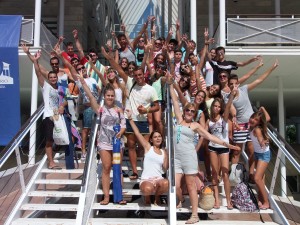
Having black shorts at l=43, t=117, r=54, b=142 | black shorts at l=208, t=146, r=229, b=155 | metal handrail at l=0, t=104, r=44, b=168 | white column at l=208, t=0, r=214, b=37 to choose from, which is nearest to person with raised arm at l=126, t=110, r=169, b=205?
black shorts at l=208, t=146, r=229, b=155

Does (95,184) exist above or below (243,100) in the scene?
below

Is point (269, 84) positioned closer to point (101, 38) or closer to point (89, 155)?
point (89, 155)

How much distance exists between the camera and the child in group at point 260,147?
5.50 m

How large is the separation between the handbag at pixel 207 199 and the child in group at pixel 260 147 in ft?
2.42

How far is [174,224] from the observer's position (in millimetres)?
4875

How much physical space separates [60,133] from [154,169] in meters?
1.74

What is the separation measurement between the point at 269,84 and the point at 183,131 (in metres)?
9.39

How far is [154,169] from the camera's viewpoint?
533 cm

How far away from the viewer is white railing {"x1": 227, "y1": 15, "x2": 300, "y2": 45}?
10195 millimetres

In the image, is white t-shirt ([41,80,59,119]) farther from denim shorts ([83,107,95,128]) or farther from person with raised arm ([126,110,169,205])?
person with raised arm ([126,110,169,205])

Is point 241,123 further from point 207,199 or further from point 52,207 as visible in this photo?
point 52,207

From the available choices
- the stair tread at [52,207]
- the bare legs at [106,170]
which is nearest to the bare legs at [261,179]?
the bare legs at [106,170]

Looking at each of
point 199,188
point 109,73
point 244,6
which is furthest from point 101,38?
point 199,188

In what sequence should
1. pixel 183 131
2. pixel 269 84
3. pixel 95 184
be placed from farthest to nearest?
pixel 269 84 < pixel 95 184 < pixel 183 131
